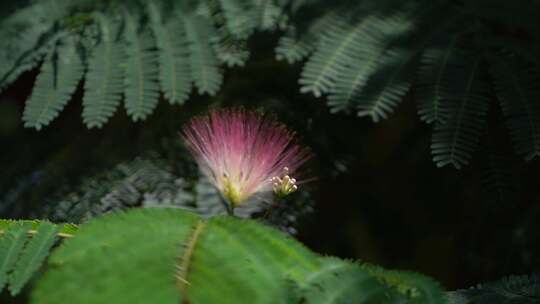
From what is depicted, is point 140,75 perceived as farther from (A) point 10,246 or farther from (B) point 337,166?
(A) point 10,246

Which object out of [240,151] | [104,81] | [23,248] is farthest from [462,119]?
[23,248]

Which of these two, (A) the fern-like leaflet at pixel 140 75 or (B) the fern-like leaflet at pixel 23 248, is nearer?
(B) the fern-like leaflet at pixel 23 248

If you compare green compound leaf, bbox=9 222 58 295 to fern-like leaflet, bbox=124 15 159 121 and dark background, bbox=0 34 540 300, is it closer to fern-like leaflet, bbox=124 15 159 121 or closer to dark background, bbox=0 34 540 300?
fern-like leaflet, bbox=124 15 159 121

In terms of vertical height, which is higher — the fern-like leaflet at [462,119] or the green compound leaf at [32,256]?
the green compound leaf at [32,256]

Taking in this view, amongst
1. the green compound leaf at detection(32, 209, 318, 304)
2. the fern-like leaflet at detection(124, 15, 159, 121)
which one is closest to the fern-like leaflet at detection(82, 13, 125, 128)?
the fern-like leaflet at detection(124, 15, 159, 121)

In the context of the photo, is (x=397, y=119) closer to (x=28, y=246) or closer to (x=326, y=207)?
Answer: (x=326, y=207)

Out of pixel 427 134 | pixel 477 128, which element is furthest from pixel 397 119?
pixel 477 128

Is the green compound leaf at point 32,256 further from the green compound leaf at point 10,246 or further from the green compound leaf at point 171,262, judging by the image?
the green compound leaf at point 171,262

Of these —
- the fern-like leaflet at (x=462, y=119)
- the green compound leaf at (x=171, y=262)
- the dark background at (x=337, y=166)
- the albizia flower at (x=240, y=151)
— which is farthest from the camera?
the dark background at (x=337, y=166)

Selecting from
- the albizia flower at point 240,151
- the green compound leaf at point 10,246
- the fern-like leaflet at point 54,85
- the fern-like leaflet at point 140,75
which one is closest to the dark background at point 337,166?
the fern-like leaflet at point 54,85
